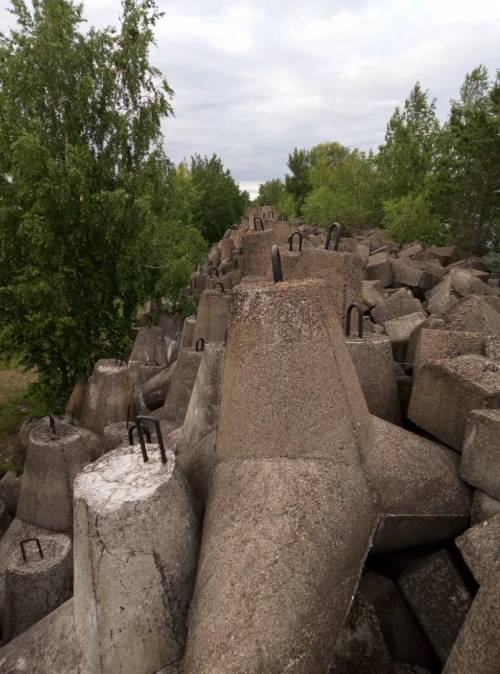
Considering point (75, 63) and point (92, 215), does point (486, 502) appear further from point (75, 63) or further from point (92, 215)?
point (75, 63)

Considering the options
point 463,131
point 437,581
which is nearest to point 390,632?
point 437,581

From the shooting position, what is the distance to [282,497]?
1830 millimetres

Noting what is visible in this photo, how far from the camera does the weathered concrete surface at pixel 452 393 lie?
240 cm

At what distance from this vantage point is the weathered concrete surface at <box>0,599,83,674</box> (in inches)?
78.0

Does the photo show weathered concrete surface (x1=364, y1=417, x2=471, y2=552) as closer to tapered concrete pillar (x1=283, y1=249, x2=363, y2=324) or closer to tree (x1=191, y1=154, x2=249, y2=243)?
tapered concrete pillar (x1=283, y1=249, x2=363, y2=324)

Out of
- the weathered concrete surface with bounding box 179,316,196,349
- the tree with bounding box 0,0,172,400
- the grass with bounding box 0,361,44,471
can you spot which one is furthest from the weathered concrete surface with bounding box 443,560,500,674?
the tree with bounding box 0,0,172,400

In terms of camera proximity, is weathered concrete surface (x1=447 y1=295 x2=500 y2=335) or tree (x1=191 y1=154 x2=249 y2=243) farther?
tree (x1=191 y1=154 x2=249 y2=243)

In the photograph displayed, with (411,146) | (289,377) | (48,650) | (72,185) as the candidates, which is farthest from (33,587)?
(411,146)

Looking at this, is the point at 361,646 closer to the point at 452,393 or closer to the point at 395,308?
the point at 452,393

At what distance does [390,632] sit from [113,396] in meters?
3.92

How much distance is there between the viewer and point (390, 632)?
2.20 metres

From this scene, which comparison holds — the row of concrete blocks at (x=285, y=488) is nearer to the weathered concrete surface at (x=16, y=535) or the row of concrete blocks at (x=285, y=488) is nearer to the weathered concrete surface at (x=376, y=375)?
the weathered concrete surface at (x=376, y=375)

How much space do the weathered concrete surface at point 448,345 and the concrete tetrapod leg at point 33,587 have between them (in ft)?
9.61

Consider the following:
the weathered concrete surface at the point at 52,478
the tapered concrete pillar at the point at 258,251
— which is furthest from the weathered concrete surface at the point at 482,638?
the tapered concrete pillar at the point at 258,251
